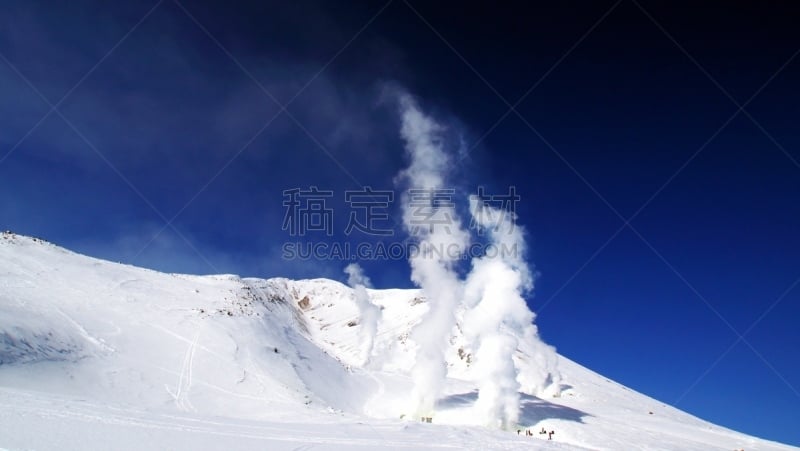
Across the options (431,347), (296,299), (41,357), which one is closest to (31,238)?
(41,357)

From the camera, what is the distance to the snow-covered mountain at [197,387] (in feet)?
52.2

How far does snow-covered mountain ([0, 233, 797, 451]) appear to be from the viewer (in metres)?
15.9

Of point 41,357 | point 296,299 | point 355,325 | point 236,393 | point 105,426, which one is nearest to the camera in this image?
point 105,426

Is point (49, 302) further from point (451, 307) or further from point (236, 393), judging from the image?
point (451, 307)

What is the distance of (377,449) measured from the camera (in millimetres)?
17172

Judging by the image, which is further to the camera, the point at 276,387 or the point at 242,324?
the point at 242,324

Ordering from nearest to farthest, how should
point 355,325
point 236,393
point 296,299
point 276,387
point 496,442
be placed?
1. point 496,442
2. point 236,393
3. point 276,387
4. point 355,325
5. point 296,299

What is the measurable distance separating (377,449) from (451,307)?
4690 cm

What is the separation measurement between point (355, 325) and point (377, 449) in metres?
92.4

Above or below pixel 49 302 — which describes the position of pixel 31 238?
above

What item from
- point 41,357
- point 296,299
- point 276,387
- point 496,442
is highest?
point 296,299

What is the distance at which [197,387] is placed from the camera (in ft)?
113

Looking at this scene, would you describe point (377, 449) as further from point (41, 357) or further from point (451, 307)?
point (451, 307)

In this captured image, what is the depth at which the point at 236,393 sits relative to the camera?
35.5 metres
